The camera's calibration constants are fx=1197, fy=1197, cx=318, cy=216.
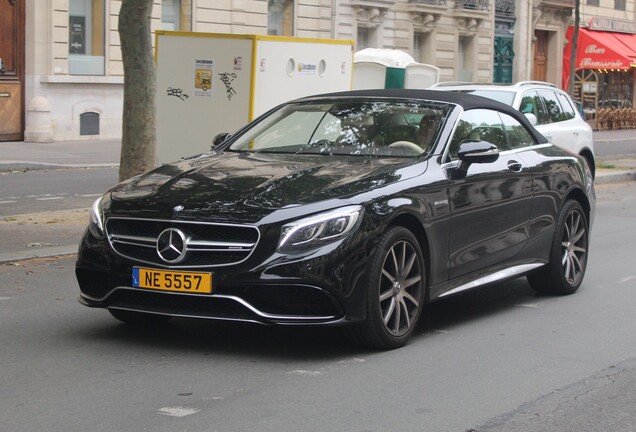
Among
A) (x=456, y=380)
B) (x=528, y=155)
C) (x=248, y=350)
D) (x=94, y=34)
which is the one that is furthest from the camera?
(x=94, y=34)

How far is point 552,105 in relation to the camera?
17.3 metres

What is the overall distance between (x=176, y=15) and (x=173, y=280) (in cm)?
2609

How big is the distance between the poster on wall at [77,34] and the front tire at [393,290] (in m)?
23.0

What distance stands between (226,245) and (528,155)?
3166 mm

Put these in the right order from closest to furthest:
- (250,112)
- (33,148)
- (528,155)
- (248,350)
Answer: (248,350)
(528,155)
(250,112)
(33,148)

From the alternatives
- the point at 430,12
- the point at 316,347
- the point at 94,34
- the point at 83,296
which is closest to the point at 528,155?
the point at 316,347

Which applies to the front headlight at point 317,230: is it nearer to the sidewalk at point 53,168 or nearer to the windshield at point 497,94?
the sidewalk at point 53,168

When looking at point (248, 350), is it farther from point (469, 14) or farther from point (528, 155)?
point (469, 14)

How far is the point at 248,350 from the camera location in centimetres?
701

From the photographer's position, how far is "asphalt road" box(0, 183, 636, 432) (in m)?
5.59

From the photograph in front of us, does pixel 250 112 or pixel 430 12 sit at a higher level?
pixel 430 12

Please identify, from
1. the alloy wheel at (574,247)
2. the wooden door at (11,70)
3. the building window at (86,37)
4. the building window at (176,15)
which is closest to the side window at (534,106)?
the alloy wheel at (574,247)

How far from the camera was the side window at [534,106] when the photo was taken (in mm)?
16500

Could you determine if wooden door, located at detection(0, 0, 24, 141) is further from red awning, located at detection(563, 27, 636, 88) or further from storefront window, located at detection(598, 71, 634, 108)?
storefront window, located at detection(598, 71, 634, 108)
